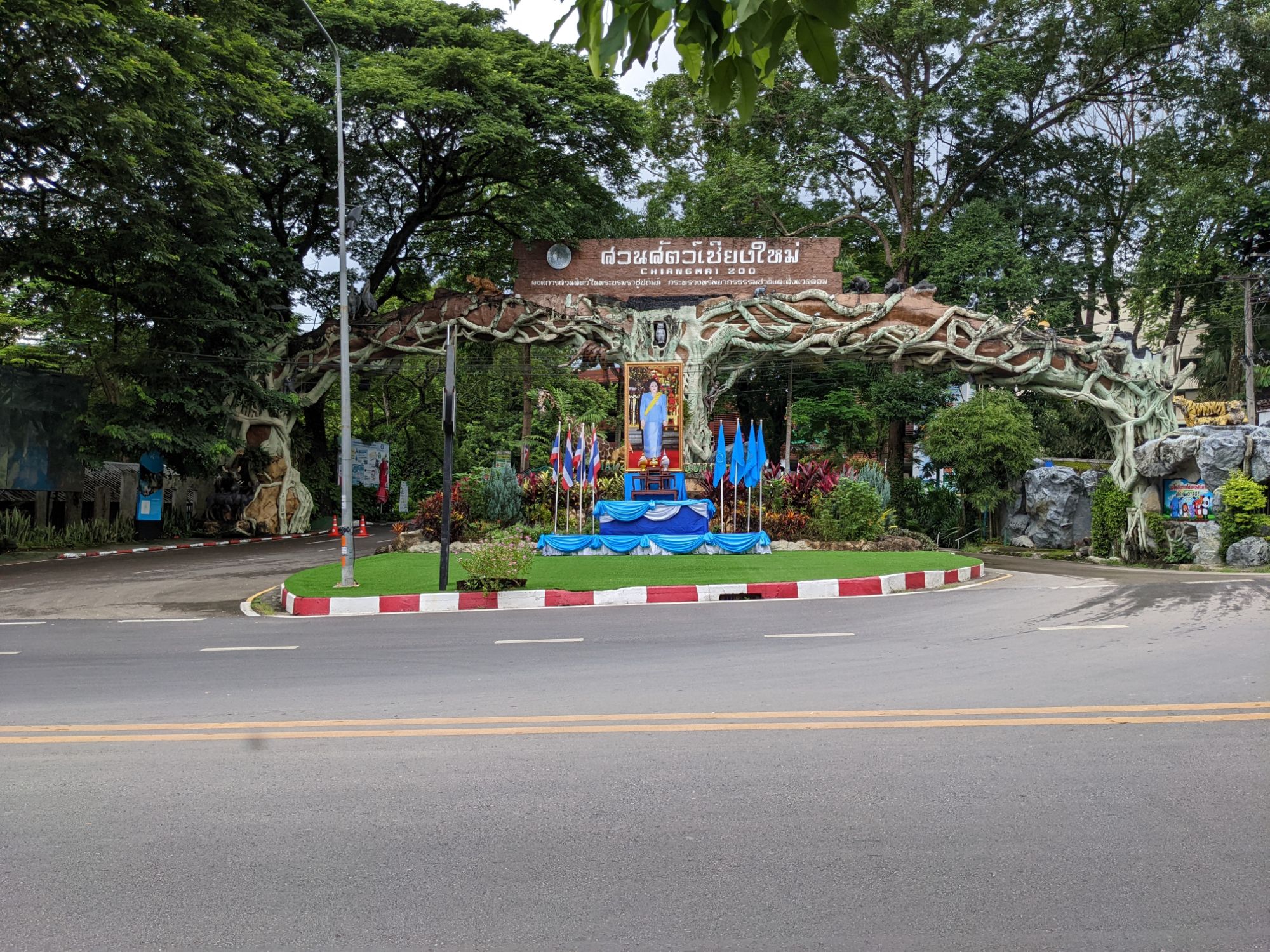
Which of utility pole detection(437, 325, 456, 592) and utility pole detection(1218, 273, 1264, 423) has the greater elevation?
utility pole detection(1218, 273, 1264, 423)

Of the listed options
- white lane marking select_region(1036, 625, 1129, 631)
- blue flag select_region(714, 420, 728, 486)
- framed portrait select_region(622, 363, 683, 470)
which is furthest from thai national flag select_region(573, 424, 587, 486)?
white lane marking select_region(1036, 625, 1129, 631)

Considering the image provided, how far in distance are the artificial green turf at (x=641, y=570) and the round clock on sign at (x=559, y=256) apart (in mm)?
11969

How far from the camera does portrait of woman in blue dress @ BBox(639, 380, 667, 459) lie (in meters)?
23.6

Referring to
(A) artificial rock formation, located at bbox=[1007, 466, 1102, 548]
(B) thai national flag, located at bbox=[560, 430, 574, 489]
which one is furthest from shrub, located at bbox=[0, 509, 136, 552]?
(A) artificial rock formation, located at bbox=[1007, 466, 1102, 548]

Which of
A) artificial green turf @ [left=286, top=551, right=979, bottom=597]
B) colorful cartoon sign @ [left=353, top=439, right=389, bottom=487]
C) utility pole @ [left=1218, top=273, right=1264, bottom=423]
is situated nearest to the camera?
artificial green turf @ [left=286, top=551, right=979, bottom=597]

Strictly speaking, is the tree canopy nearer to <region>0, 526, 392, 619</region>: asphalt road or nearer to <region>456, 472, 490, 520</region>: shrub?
<region>0, 526, 392, 619</region>: asphalt road

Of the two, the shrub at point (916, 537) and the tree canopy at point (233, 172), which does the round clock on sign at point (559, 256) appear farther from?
the shrub at point (916, 537)

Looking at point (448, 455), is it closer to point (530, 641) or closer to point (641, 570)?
point (641, 570)

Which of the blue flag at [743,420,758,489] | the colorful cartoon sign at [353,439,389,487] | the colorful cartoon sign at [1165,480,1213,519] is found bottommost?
the colorful cartoon sign at [1165,480,1213,519]

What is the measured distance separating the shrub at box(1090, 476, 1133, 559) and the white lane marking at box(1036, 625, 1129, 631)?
16567mm

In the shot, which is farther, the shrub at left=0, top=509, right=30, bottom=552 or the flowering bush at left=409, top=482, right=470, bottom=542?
the shrub at left=0, top=509, right=30, bottom=552

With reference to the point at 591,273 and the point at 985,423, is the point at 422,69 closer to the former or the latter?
the point at 591,273

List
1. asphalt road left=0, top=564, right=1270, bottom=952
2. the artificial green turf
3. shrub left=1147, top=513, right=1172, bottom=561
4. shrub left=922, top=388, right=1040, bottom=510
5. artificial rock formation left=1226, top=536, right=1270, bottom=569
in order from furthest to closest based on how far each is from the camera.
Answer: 1. shrub left=922, top=388, right=1040, bottom=510
2. shrub left=1147, top=513, right=1172, bottom=561
3. artificial rock formation left=1226, top=536, right=1270, bottom=569
4. the artificial green turf
5. asphalt road left=0, top=564, right=1270, bottom=952

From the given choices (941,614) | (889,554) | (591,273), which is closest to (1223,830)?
(941,614)
